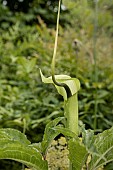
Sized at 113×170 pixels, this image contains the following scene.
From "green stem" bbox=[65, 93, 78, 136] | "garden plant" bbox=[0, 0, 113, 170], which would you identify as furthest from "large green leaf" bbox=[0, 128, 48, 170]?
"green stem" bbox=[65, 93, 78, 136]

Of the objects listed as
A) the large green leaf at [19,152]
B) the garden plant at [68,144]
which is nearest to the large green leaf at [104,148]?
the garden plant at [68,144]

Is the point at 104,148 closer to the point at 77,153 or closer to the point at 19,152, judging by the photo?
the point at 77,153

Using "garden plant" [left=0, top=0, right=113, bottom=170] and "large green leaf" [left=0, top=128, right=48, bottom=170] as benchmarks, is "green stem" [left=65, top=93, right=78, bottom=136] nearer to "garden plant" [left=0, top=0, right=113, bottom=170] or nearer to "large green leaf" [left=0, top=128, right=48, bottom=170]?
"garden plant" [left=0, top=0, right=113, bottom=170]

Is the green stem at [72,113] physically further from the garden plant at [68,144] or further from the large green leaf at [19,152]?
the large green leaf at [19,152]

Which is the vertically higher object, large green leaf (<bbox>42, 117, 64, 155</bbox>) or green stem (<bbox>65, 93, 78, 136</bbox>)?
green stem (<bbox>65, 93, 78, 136</bbox>)

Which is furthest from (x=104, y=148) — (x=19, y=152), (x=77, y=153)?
(x=19, y=152)

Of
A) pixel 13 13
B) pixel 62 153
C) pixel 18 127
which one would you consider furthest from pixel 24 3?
pixel 62 153
